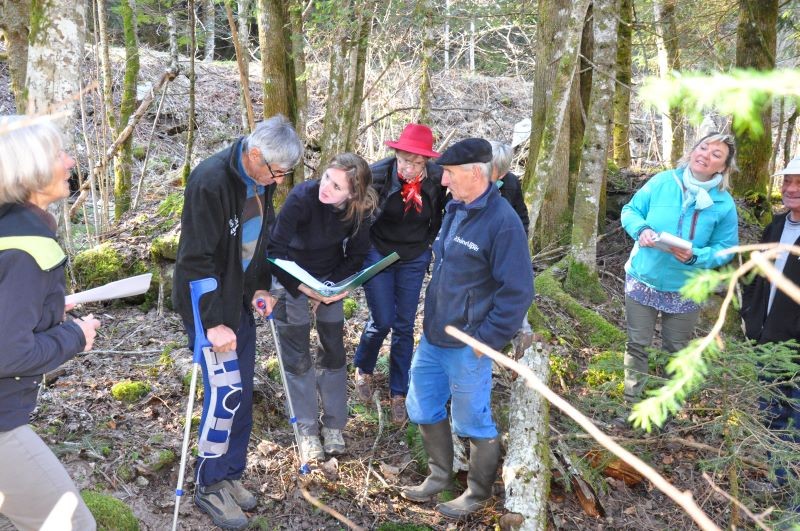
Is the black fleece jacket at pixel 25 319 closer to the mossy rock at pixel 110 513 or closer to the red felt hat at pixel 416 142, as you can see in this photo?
the mossy rock at pixel 110 513

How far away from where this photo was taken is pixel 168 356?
538 centimetres

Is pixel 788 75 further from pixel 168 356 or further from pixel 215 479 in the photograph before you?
Result: pixel 168 356

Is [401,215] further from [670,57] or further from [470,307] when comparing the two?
[670,57]

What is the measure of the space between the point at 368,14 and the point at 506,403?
4863 millimetres

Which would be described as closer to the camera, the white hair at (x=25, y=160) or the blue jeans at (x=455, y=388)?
the white hair at (x=25, y=160)

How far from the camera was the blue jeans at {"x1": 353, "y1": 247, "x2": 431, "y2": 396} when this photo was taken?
4.95m

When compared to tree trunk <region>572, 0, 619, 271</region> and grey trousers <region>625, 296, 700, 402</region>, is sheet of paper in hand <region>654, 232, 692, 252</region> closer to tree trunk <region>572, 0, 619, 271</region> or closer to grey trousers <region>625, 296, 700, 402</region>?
grey trousers <region>625, 296, 700, 402</region>

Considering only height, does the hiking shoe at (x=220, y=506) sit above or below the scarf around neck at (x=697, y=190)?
below

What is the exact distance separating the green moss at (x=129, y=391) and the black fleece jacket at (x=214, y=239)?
1.49 m

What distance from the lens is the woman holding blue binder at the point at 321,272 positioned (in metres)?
4.22

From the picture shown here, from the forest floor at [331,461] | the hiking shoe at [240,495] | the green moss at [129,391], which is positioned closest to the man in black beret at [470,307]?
the forest floor at [331,461]

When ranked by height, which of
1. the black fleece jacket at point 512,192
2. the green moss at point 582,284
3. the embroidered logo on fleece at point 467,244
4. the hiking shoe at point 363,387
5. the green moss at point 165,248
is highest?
the black fleece jacket at point 512,192

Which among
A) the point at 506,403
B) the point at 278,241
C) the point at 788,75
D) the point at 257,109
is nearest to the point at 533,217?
the point at 506,403

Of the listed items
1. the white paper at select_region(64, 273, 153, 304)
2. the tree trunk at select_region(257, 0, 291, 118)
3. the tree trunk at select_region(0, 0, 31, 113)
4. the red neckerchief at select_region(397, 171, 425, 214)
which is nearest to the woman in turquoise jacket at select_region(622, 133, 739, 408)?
the red neckerchief at select_region(397, 171, 425, 214)
